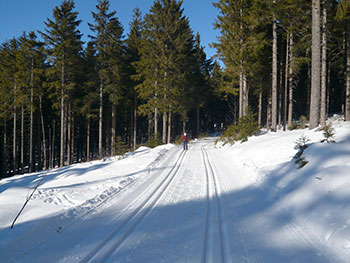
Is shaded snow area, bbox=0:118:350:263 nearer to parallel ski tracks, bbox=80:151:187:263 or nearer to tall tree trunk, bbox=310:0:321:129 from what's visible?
parallel ski tracks, bbox=80:151:187:263

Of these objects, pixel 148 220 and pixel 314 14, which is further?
pixel 314 14

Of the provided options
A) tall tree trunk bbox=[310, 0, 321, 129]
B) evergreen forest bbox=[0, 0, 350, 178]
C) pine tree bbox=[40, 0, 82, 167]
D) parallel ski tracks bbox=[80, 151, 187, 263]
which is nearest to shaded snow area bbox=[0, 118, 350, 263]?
parallel ski tracks bbox=[80, 151, 187, 263]

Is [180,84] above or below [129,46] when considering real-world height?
below

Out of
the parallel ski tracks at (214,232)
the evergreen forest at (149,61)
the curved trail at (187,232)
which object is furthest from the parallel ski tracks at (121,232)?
the evergreen forest at (149,61)

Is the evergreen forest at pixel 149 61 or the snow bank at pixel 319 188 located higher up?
the evergreen forest at pixel 149 61

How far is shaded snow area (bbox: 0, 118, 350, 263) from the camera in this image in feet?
9.00

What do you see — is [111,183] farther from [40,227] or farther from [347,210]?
[347,210]

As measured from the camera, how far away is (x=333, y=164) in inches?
195

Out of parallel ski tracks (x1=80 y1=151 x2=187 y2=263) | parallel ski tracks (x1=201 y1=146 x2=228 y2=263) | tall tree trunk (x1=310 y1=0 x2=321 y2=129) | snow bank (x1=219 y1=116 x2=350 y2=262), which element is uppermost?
tall tree trunk (x1=310 y1=0 x2=321 y2=129)

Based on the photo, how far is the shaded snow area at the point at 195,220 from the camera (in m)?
2.74

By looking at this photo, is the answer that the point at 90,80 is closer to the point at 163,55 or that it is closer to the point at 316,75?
the point at 163,55

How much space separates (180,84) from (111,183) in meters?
15.7

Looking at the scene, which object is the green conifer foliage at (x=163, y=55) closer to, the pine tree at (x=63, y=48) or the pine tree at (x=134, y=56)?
the pine tree at (x=134, y=56)

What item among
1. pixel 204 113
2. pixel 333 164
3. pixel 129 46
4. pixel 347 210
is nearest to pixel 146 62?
pixel 129 46
